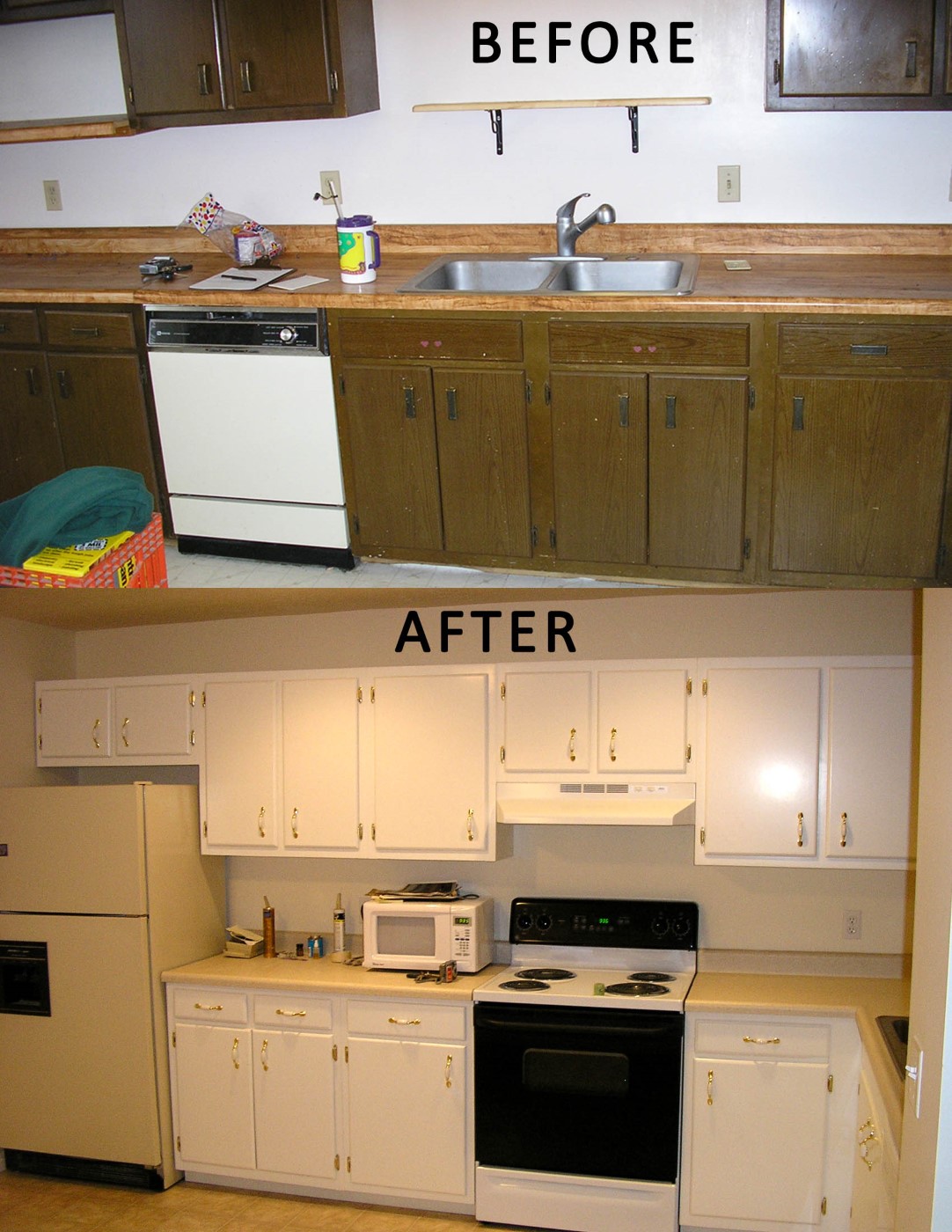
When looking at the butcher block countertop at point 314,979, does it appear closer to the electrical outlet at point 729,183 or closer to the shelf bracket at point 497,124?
the electrical outlet at point 729,183

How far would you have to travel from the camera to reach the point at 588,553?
4.03 metres

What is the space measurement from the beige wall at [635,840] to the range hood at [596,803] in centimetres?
28

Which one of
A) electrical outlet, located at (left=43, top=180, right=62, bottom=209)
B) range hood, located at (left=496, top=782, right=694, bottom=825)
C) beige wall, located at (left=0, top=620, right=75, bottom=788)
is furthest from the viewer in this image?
electrical outlet, located at (left=43, top=180, right=62, bottom=209)

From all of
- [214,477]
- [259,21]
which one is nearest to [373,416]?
[214,477]

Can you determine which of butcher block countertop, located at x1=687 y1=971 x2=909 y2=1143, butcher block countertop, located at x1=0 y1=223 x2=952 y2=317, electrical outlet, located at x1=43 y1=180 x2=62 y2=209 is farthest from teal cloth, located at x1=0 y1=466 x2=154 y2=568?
electrical outlet, located at x1=43 y1=180 x2=62 y2=209

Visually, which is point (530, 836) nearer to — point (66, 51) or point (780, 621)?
point (780, 621)

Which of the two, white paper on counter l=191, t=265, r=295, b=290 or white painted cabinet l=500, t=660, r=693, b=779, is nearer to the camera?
white painted cabinet l=500, t=660, r=693, b=779

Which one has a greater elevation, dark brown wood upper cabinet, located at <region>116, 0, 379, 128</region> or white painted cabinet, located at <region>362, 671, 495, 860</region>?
dark brown wood upper cabinet, located at <region>116, 0, 379, 128</region>

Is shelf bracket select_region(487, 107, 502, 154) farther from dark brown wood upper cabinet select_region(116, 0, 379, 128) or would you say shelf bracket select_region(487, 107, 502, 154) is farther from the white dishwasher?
the white dishwasher

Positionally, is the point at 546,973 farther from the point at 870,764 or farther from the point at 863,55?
the point at 863,55

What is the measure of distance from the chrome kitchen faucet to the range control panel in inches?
89.1

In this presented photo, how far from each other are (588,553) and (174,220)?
7.35 feet

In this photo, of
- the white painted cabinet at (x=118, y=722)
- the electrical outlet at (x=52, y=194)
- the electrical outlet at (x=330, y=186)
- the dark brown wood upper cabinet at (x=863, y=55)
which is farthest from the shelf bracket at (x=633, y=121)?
the white painted cabinet at (x=118, y=722)

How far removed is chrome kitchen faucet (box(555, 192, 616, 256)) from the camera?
4.05m
